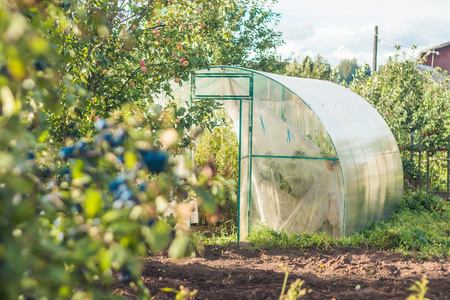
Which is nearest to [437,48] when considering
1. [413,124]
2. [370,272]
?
[413,124]

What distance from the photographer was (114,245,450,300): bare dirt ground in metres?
4.88

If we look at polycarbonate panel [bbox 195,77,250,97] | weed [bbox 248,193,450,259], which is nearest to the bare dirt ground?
weed [bbox 248,193,450,259]

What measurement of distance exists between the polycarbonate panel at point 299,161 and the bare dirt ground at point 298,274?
0.95m

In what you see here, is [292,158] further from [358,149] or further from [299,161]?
[358,149]

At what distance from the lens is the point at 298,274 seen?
568 cm

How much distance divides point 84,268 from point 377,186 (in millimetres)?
7994

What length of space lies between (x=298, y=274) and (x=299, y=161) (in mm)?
2697

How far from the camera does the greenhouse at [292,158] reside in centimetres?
782

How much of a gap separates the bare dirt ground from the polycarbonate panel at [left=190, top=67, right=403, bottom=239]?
0.95 metres

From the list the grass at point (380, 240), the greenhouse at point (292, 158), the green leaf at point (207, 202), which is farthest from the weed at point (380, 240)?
the green leaf at point (207, 202)

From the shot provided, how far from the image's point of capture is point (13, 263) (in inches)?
35.9

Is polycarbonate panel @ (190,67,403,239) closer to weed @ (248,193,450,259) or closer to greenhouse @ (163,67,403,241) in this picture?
greenhouse @ (163,67,403,241)

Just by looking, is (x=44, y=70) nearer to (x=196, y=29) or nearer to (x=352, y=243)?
(x=196, y=29)

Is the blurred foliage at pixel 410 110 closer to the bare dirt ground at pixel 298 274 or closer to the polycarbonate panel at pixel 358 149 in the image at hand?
the polycarbonate panel at pixel 358 149
